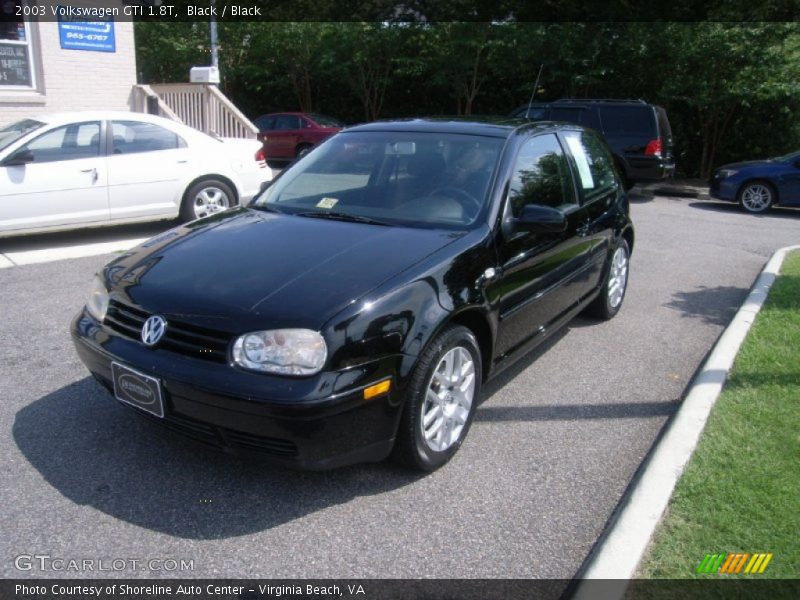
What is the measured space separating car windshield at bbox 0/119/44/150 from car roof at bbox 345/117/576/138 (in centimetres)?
467

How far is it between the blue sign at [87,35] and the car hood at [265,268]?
32.0 ft

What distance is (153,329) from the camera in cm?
325

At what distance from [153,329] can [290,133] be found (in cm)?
1680

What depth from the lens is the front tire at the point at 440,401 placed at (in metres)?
3.31

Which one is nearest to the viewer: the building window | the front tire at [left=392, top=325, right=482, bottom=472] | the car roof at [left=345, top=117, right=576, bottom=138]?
the front tire at [left=392, top=325, right=482, bottom=472]

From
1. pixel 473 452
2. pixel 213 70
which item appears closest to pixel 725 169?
pixel 213 70

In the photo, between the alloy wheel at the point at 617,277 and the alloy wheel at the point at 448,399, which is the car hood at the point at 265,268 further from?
the alloy wheel at the point at 617,277

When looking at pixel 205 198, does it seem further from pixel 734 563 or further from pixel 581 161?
pixel 734 563

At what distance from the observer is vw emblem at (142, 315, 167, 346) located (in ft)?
10.6

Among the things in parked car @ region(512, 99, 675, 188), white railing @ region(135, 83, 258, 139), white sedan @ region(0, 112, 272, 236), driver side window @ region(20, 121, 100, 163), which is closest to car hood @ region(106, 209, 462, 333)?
white sedan @ region(0, 112, 272, 236)

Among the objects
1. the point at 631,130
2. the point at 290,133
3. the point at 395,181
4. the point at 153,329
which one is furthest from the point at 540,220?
the point at 290,133

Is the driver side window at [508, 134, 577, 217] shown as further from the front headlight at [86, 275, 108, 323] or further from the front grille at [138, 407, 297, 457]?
the front headlight at [86, 275, 108, 323]

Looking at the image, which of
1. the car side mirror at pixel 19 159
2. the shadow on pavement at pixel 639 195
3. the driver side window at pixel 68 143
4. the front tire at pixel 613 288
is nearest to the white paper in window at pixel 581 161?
the front tire at pixel 613 288

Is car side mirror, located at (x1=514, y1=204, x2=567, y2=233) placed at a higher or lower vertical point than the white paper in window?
lower
